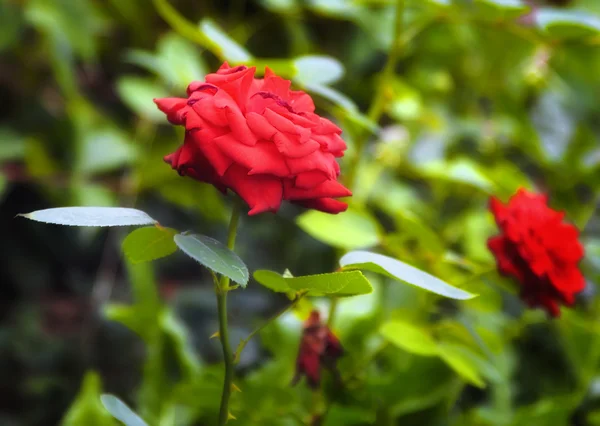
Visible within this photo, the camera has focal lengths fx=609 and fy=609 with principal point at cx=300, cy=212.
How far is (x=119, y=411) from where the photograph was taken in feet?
1.29

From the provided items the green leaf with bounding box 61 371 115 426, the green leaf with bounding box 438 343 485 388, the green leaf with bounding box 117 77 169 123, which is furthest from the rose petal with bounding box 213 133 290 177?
the green leaf with bounding box 117 77 169 123

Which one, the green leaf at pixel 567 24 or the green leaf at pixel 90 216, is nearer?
the green leaf at pixel 90 216

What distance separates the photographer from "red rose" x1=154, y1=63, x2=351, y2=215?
35cm

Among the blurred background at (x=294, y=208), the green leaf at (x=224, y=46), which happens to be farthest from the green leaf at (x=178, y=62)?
the green leaf at (x=224, y=46)

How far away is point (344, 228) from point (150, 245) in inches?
11.7

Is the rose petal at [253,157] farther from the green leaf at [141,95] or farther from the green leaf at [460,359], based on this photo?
the green leaf at [141,95]

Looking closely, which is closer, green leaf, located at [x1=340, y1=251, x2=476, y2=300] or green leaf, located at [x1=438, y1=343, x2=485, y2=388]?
green leaf, located at [x1=340, y1=251, x2=476, y2=300]

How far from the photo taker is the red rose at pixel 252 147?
349 mm

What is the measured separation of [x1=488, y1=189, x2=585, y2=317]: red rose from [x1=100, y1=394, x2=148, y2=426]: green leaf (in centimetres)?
34

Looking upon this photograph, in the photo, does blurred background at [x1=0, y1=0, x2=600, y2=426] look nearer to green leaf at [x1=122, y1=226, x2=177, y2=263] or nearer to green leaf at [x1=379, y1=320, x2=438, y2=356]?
green leaf at [x1=379, y1=320, x2=438, y2=356]

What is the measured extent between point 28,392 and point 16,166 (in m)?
0.37

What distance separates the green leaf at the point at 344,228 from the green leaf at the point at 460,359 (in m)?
0.13

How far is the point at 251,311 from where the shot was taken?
1.04 m

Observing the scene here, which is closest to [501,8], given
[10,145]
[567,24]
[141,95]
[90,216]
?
[567,24]
